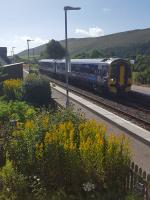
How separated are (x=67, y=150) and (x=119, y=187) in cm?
142

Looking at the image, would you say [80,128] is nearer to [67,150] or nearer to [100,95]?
[67,150]

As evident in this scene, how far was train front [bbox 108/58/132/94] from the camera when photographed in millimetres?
32562

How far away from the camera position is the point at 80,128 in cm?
1168

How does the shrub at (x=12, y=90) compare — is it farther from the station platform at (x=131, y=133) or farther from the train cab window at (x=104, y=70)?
the train cab window at (x=104, y=70)

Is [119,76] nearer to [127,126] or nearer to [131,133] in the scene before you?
[127,126]

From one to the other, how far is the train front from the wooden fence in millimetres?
22876

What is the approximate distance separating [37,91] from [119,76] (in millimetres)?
7923

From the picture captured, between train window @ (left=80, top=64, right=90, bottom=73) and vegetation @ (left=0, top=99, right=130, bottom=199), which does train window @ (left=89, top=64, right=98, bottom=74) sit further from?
vegetation @ (left=0, top=99, right=130, bottom=199)

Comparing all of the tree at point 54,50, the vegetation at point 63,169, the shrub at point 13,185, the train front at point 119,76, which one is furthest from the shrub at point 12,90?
the tree at point 54,50

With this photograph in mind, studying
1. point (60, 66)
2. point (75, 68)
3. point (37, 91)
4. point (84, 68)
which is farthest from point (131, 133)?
point (60, 66)

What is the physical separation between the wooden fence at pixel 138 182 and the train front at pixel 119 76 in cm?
2288

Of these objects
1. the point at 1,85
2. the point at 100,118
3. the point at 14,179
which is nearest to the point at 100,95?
the point at 1,85

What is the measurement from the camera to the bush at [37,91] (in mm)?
27375

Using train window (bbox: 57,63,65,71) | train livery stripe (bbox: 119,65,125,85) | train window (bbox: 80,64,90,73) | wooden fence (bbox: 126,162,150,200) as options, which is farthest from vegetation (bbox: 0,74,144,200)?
train window (bbox: 57,63,65,71)
